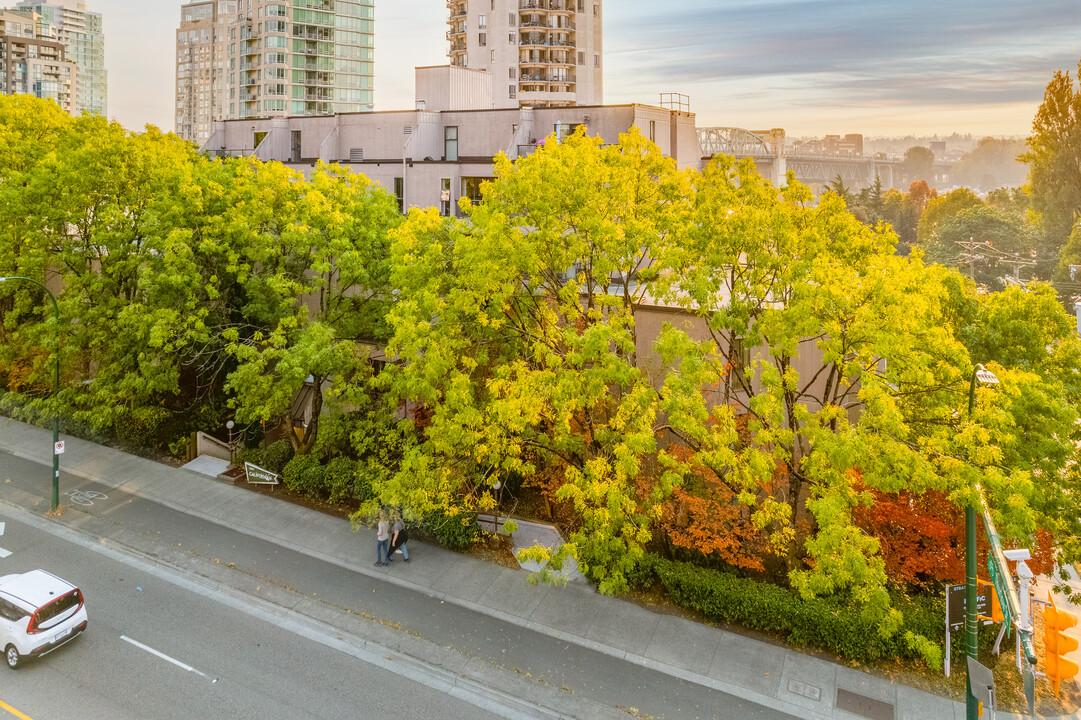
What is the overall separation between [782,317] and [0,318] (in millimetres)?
38407

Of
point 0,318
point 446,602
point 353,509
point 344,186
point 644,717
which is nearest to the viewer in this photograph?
point 644,717

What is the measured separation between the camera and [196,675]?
52.3ft

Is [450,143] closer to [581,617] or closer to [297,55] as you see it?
[581,617]

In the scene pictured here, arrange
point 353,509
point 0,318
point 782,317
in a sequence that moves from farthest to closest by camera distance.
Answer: point 0,318, point 353,509, point 782,317

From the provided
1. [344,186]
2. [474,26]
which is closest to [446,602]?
[344,186]

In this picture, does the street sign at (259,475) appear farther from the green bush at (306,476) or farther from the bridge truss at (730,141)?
the bridge truss at (730,141)

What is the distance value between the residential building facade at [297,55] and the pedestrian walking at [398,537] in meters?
94.4

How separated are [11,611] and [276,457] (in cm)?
1179

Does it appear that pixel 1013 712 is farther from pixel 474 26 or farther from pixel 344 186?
pixel 474 26

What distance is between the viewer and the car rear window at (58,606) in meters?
16.0

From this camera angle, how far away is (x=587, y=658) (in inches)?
670

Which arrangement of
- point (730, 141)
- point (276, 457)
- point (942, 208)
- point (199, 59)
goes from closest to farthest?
point (276, 457) → point (730, 141) → point (942, 208) → point (199, 59)

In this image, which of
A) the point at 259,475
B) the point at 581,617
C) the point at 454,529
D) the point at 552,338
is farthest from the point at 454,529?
the point at 259,475

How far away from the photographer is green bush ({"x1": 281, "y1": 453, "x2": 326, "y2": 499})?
25312 mm
